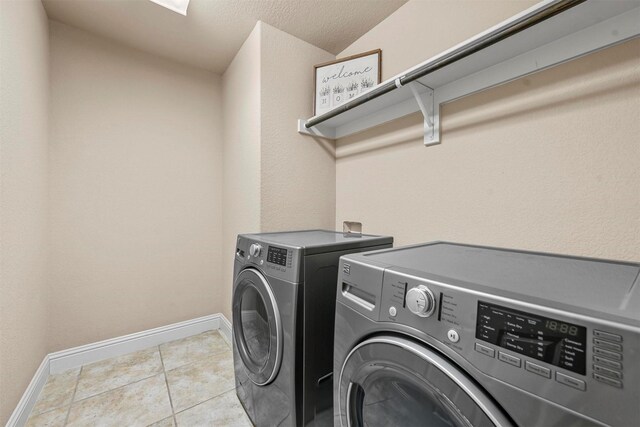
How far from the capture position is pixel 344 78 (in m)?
1.78

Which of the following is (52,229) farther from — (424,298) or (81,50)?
(424,298)

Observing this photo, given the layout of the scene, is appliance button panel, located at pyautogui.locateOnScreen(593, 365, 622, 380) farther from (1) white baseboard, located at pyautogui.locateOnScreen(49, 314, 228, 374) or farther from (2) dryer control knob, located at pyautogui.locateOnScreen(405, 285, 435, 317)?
(1) white baseboard, located at pyautogui.locateOnScreen(49, 314, 228, 374)

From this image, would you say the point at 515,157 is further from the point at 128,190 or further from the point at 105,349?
the point at 105,349

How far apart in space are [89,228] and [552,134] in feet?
9.07

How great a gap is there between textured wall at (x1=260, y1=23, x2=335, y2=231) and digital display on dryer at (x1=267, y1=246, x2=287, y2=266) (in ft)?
1.94

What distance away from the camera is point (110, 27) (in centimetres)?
183

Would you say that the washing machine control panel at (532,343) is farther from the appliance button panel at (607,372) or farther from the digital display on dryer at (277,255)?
the digital display on dryer at (277,255)

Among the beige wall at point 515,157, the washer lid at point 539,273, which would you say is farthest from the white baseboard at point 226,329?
the washer lid at point 539,273

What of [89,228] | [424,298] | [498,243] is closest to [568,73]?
[498,243]

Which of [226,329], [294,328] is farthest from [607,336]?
[226,329]

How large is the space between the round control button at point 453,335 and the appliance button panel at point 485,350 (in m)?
0.04

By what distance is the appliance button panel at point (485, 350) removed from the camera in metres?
0.48

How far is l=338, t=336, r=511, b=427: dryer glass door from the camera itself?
1.65 ft

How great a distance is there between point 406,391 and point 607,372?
1.33 feet
